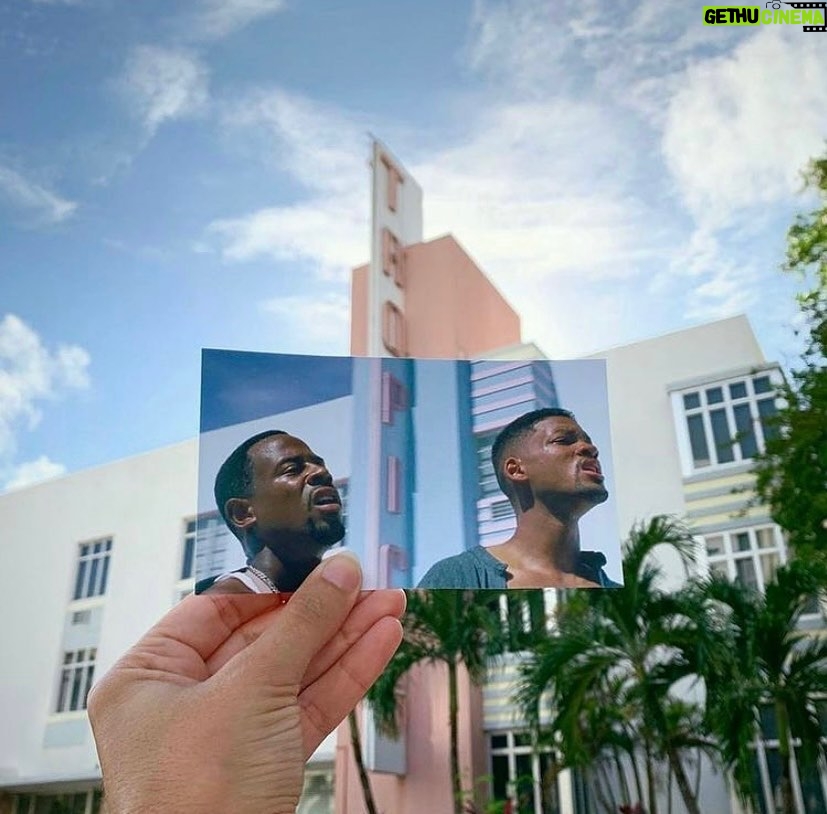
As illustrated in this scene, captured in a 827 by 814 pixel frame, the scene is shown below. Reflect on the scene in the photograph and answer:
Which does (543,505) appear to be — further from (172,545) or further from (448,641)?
(172,545)

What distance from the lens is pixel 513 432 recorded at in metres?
1.93

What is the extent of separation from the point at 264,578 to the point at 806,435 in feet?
20.9

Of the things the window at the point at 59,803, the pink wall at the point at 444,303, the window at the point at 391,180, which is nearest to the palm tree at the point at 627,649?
the pink wall at the point at 444,303

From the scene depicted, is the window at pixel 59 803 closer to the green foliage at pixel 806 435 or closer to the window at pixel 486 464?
the green foliage at pixel 806 435

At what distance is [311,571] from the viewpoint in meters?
1.75

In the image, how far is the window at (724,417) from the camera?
12383 millimetres

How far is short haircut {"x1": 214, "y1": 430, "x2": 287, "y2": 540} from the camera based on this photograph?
179cm

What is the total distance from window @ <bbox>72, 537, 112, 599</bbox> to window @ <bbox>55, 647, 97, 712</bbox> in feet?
3.06

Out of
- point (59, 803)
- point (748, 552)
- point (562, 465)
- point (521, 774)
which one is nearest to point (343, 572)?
point (562, 465)

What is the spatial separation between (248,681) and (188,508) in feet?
46.4

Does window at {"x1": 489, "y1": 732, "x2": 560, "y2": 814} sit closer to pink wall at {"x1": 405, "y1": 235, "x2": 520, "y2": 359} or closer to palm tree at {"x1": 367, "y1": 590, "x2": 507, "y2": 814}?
palm tree at {"x1": 367, "y1": 590, "x2": 507, "y2": 814}

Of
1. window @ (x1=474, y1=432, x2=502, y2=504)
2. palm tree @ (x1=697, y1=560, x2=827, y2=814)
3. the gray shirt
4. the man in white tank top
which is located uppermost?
palm tree @ (x1=697, y1=560, x2=827, y2=814)

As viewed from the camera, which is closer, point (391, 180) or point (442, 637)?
point (442, 637)

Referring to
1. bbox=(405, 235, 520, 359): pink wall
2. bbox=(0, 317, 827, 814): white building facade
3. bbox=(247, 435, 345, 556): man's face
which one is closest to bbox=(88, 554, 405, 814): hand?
bbox=(247, 435, 345, 556): man's face
